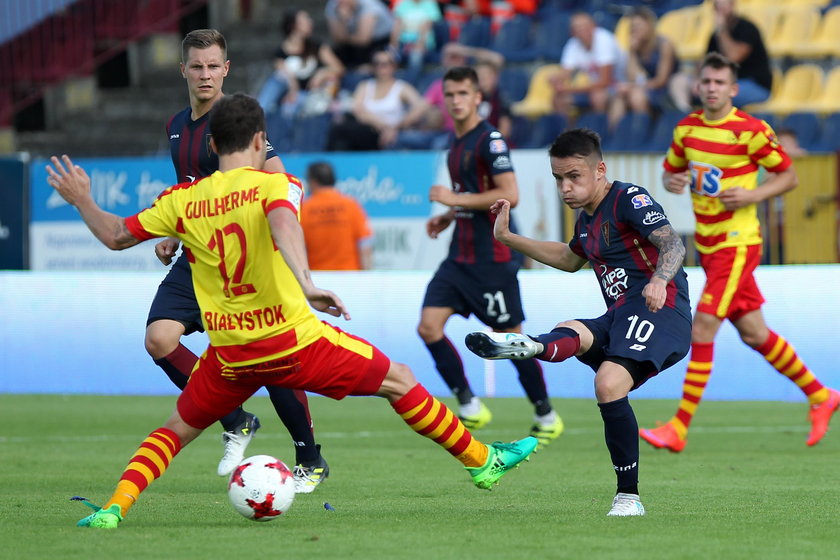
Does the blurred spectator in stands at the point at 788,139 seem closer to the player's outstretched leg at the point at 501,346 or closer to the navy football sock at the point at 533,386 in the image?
the navy football sock at the point at 533,386

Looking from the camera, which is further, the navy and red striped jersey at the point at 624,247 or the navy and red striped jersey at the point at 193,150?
the navy and red striped jersey at the point at 193,150

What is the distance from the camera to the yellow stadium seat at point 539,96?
1758cm

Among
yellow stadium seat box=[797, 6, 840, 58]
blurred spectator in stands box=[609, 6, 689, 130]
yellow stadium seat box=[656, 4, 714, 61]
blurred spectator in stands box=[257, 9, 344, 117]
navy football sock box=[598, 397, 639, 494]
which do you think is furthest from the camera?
blurred spectator in stands box=[257, 9, 344, 117]

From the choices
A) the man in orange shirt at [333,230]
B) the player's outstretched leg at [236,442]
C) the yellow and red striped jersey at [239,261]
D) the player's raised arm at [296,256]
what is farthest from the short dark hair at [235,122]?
the man in orange shirt at [333,230]

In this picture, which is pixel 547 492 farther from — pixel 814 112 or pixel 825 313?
pixel 814 112

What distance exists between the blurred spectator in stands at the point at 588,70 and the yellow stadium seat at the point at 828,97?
2192 millimetres

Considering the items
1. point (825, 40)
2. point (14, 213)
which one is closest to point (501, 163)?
point (14, 213)

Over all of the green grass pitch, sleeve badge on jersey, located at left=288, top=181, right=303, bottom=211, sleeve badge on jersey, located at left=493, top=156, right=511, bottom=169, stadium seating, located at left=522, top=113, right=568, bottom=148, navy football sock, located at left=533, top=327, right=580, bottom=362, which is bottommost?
the green grass pitch

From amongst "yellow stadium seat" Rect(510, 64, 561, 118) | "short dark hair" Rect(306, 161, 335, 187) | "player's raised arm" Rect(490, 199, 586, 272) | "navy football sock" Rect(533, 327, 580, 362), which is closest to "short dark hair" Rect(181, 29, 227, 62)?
"player's raised arm" Rect(490, 199, 586, 272)

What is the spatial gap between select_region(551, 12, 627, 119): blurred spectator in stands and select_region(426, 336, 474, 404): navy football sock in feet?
23.2

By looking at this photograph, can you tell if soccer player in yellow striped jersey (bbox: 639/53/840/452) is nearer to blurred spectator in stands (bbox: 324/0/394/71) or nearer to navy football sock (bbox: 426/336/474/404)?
navy football sock (bbox: 426/336/474/404)

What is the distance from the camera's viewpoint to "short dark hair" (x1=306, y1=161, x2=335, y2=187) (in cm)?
1367

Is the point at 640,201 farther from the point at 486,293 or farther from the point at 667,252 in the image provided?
the point at 486,293

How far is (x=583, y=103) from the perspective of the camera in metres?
17.0
